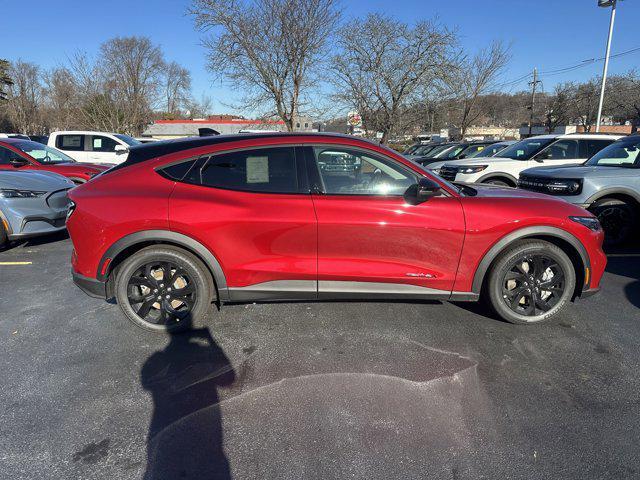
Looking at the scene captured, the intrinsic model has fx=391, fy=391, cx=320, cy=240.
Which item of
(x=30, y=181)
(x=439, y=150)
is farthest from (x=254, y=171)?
(x=439, y=150)

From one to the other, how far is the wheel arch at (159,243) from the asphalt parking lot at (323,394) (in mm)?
531

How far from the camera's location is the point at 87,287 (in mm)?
3383

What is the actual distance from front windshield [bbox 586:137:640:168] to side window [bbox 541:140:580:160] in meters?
2.17

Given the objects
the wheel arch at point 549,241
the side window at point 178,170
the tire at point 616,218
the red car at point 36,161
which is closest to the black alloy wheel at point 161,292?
the side window at point 178,170

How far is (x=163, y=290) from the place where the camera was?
343 centimetres

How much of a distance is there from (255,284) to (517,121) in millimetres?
72980

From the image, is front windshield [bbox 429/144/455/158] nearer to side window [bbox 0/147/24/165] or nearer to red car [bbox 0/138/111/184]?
red car [bbox 0/138/111/184]

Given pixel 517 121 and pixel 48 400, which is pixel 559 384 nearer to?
pixel 48 400

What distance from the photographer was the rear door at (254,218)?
10.4 feet

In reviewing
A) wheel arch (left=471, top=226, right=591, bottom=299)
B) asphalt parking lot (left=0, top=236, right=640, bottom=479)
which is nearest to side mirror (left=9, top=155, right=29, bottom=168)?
asphalt parking lot (left=0, top=236, right=640, bottom=479)

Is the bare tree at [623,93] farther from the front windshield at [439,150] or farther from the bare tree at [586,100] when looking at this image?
the front windshield at [439,150]

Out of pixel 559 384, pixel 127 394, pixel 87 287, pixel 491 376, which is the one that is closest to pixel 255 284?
pixel 127 394

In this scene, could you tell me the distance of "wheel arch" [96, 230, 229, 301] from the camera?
321cm

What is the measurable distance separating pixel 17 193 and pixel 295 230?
192 inches
